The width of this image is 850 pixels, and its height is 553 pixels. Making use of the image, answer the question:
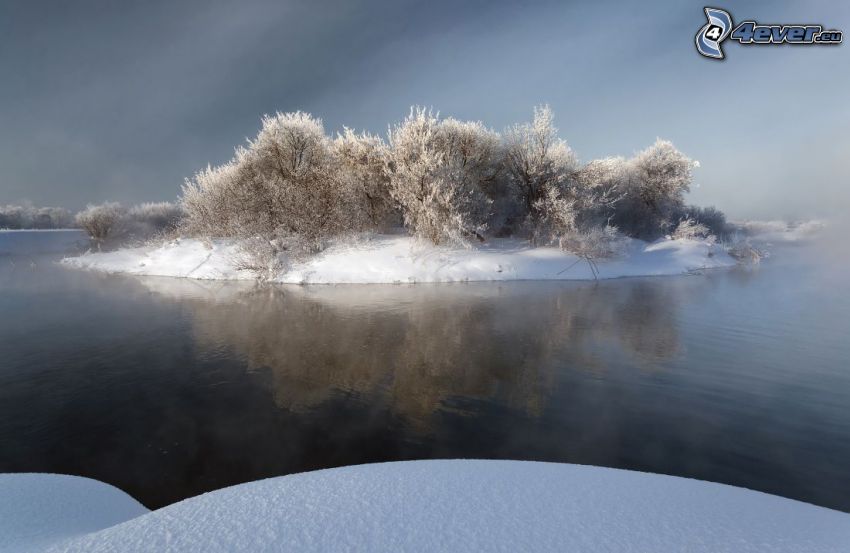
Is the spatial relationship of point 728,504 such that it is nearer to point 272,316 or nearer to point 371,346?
point 371,346

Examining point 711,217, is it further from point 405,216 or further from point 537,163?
point 405,216

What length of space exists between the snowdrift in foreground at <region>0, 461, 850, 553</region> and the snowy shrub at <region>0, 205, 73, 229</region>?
111 m

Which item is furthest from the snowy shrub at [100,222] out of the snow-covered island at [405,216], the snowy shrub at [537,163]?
the snowy shrub at [537,163]

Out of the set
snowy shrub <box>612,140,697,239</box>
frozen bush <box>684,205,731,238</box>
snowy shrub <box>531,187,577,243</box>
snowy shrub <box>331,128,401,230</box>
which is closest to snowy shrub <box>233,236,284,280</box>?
snowy shrub <box>331,128,401,230</box>

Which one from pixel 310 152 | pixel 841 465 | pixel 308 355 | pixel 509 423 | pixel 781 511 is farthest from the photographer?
pixel 310 152

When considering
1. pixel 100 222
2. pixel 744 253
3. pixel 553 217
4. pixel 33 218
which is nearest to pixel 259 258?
pixel 553 217

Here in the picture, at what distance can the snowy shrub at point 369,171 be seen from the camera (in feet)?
Answer: 94.8

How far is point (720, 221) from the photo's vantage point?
51.2m

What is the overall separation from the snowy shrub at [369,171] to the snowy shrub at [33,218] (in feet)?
290

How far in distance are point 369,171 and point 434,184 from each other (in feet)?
21.7

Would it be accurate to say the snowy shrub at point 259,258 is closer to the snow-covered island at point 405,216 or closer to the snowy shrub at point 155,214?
the snow-covered island at point 405,216

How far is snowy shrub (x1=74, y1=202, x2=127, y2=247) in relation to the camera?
43.5 metres

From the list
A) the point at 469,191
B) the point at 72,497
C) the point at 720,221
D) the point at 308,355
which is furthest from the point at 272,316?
the point at 720,221

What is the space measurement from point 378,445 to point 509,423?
2124 millimetres
